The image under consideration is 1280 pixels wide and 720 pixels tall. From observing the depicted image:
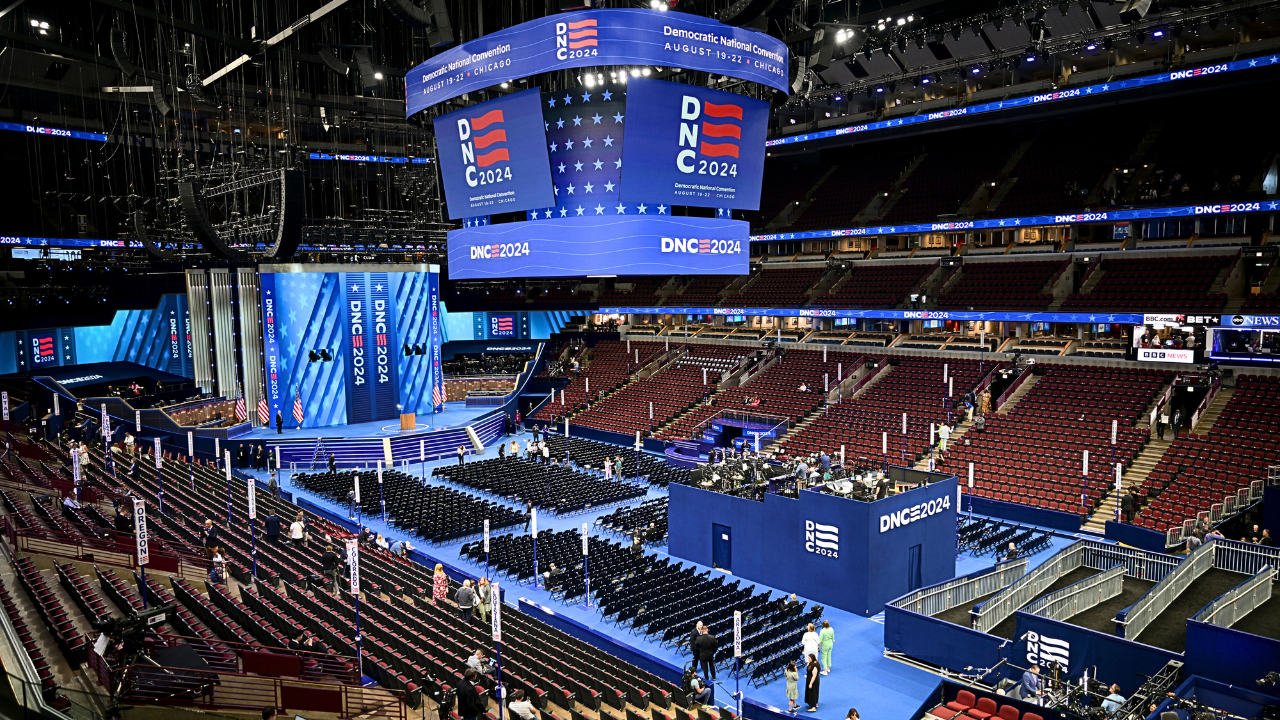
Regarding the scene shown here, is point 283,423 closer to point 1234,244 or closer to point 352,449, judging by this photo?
point 352,449

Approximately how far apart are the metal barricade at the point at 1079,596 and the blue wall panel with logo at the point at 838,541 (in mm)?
4196

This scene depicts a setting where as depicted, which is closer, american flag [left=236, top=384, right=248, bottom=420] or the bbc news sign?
the bbc news sign

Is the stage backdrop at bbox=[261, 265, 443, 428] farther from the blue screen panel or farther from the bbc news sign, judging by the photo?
the bbc news sign

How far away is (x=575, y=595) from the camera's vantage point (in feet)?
67.8

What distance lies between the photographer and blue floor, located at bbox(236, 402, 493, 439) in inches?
1446

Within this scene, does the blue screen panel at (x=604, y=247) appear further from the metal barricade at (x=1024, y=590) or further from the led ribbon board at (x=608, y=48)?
the metal barricade at (x=1024, y=590)

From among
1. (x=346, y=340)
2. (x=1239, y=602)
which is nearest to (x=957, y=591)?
(x=1239, y=602)

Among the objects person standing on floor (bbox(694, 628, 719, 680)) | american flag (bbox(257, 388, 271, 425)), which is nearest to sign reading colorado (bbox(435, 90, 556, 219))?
person standing on floor (bbox(694, 628, 719, 680))

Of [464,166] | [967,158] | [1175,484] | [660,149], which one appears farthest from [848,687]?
[967,158]

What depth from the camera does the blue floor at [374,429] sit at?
36719mm

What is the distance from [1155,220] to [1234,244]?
378cm

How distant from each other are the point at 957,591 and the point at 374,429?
2835 cm

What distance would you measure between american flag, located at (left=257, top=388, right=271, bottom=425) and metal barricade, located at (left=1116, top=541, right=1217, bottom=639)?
1376 inches

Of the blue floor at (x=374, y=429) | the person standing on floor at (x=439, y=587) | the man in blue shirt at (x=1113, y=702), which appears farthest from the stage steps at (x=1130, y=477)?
the blue floor at (x=374, y=429)
